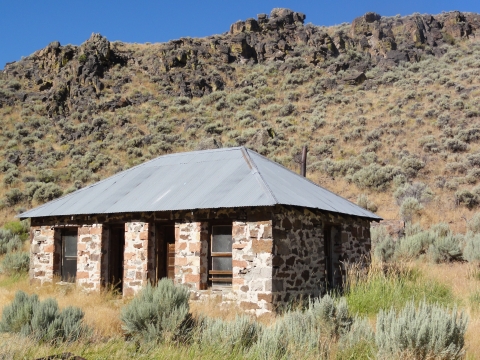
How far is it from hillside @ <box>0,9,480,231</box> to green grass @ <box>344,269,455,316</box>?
9692mm

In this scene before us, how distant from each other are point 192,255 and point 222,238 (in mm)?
740

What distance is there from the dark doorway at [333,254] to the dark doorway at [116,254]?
5176 mm

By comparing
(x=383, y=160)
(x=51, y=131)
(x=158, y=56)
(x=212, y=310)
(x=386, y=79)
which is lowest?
(x=212, y=310)


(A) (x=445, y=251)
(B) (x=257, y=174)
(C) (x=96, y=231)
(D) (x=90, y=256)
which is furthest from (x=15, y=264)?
(A) (x=445, y=251)

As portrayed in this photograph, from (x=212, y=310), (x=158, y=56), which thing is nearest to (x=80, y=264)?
(x=212, y=310)

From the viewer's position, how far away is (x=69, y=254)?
13.4 m

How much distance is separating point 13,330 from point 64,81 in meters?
33.7

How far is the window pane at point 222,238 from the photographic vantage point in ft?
35.9

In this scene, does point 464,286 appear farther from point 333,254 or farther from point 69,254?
point 69,254

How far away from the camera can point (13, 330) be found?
7254 millimetres

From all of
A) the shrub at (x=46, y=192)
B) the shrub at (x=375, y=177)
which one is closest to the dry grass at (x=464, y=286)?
the shrub at (x=375, y=177)

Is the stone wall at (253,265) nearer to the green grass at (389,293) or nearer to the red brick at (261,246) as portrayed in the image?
the red brick at (261,246)

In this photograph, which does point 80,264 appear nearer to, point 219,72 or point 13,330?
point 13,330

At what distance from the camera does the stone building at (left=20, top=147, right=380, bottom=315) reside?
33.2 feet
